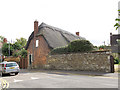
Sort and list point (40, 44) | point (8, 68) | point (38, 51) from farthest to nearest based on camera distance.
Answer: point (38, 51)
point (40, 44)
point (8, 68)

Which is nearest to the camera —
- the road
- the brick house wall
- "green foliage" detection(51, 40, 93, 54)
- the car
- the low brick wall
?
the road

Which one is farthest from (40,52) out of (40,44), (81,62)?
(81,62)

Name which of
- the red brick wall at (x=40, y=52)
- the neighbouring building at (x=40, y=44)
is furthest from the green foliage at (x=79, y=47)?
the red brick wall at (x=40, y=52)

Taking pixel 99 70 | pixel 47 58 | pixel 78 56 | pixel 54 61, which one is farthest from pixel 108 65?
pixel 47 58

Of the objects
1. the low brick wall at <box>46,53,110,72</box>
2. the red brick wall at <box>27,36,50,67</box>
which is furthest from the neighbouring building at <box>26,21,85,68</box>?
the low brick wall at <box>46,53,110,72</box>

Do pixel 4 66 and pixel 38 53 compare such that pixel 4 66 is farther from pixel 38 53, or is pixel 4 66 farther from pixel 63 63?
pixel 38 53

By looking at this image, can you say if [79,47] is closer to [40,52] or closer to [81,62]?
[81,62]

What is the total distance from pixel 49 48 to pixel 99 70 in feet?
35.7

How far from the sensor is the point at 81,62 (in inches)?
725

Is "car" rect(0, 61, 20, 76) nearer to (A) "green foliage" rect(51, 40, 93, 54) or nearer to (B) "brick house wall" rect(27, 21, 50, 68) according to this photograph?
(A) "green foliage" rect(51, 40, 93, 54)

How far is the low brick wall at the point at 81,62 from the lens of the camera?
52.9ft

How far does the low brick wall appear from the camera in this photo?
52.9ft

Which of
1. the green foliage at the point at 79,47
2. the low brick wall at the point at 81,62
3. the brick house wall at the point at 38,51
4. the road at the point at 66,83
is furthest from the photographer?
the brick house wall at the point at 38,51

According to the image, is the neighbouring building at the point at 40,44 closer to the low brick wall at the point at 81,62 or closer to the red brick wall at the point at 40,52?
the red brick wall at the point at 40,52
